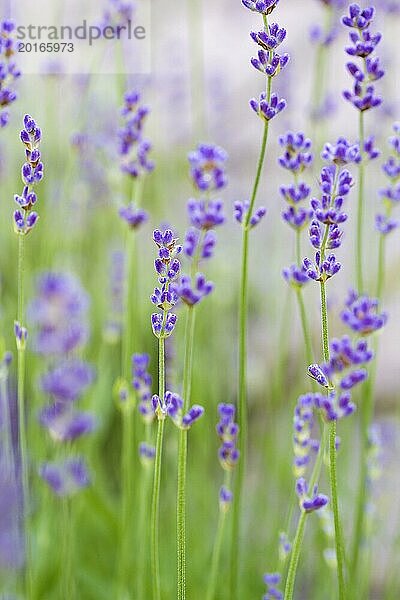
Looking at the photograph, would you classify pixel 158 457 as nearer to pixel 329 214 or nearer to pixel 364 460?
pixel 329 214

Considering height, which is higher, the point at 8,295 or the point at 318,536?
the point at 8,295

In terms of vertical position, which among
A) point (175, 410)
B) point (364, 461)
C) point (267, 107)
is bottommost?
point (364, 461)

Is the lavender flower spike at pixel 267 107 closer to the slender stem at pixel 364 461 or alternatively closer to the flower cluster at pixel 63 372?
the slender stem at pixel 364 461

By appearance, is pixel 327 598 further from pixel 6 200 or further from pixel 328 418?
pixel 6 200

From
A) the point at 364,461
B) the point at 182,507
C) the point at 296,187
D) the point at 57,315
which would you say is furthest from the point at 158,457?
the point at 57,315

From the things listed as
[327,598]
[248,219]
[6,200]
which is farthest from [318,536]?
[6,200]

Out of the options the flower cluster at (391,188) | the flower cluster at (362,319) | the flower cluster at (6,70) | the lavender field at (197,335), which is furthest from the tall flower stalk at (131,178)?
the flower cluster at (362,319)

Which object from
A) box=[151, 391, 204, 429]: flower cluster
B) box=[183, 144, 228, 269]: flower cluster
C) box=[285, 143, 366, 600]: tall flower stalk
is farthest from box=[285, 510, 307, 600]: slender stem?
box=[183, 144, 228, 269]: flower cluster
